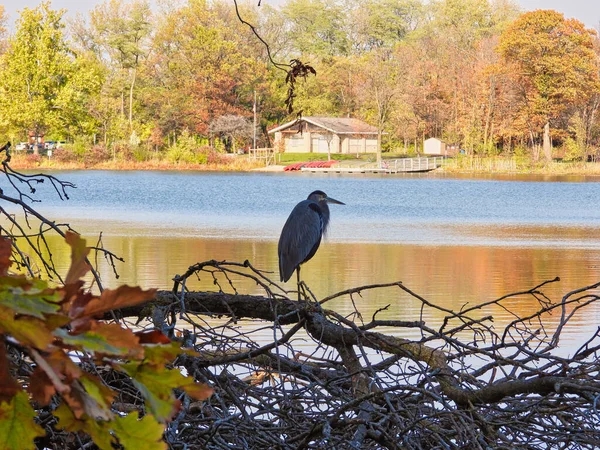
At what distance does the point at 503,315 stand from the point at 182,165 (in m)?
42.0

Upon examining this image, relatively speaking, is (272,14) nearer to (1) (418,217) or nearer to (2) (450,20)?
(2) (450,20)

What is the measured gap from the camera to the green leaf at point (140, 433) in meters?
0.52

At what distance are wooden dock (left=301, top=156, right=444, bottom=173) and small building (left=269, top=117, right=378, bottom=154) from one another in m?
5.16

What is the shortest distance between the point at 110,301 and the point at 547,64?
151ft

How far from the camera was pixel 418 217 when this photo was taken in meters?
20.9

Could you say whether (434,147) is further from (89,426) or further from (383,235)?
(89,426)

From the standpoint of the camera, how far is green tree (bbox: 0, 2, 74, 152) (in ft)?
155

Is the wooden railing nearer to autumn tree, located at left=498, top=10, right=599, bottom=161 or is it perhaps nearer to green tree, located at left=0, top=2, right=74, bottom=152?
green tree, located at left=0, top=2, right=74, bottom=152

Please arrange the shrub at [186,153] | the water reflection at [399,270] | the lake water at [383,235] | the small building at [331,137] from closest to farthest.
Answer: the water reflection at [399,270] → the lake water at [383,235] → the shrub at [186,153] → the small building at [331,137]

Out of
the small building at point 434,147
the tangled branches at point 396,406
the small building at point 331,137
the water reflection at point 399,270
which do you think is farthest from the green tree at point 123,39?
the tangled branches at point 396,406

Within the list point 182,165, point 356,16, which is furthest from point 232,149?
point 356,16

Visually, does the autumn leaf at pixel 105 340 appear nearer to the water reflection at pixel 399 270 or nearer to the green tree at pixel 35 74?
the water reflection at pixel 399 270

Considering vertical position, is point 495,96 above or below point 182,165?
above

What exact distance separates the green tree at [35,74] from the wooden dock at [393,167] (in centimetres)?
1445
